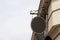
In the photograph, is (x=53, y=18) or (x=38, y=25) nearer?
(x=38, y=25)

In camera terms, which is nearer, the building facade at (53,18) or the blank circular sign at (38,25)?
the blank circular sign at (38,25)

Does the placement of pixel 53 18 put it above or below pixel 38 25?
above

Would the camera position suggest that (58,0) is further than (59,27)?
Yes

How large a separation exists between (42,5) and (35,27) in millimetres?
2929

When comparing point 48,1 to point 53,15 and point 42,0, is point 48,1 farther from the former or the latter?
point 53,15

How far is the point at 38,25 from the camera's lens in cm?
1309

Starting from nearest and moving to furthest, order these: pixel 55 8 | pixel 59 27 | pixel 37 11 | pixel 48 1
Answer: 1. pixel 59 27
2. pixel 55 8
3. pixel 48 1
4. pixel 37 11

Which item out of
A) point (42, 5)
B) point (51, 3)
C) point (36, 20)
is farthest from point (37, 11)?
point (36, 20)

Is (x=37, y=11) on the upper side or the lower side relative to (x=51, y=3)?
→ lower

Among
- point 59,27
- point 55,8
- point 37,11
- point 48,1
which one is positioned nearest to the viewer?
point 59,27

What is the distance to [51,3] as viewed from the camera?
47.9ft

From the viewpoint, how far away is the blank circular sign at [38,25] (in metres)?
13.0

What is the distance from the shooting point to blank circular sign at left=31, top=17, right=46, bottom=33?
1301 centimetres

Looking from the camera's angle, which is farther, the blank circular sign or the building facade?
the building facade
